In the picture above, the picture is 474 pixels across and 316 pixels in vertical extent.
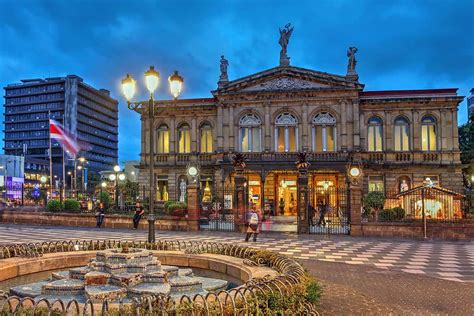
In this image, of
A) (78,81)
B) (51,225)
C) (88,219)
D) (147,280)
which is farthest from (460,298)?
(78,81)

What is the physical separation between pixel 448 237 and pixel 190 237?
13029 millimetres

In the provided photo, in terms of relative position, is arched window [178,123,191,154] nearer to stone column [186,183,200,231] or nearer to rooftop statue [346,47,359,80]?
rooftop statue [346,47,359,80]

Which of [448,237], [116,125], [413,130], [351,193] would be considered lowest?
[448,237]

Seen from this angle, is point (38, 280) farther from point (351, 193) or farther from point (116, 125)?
point (116, 125)

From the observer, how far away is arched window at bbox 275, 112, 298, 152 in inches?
1634

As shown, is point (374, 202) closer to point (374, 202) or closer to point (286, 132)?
point (374, 202)

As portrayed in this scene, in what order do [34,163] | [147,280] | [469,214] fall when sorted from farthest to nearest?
1. [34,163]
2. [469,214]
3. [147,280]

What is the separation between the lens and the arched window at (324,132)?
4097 centimetres

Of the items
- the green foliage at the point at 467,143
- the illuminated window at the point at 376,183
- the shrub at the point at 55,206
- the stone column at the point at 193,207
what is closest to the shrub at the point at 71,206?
the shrub at the point at 55,206

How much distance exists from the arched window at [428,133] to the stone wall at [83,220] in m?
26.0

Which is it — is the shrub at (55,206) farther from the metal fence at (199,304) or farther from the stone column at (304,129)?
the metal fence at (199,304)

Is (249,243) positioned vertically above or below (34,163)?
below

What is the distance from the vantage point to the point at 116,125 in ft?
456

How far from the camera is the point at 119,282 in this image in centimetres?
845
